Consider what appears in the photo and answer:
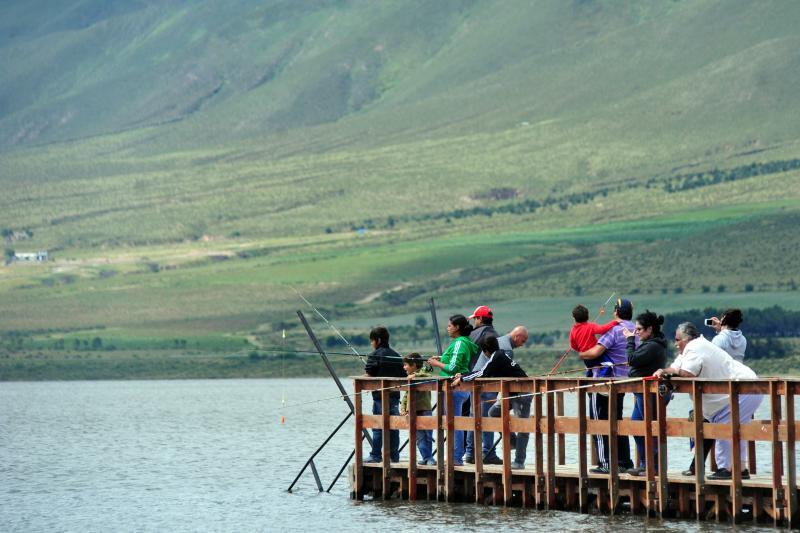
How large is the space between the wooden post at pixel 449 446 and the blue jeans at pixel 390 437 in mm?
1488

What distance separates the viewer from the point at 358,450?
31.7 m

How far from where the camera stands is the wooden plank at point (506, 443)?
2933cm

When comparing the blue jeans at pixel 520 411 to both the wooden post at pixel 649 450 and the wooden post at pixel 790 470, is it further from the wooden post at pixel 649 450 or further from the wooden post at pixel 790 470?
the wooden post at pixel 790 470

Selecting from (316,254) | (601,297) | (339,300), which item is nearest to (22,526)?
(601,297)

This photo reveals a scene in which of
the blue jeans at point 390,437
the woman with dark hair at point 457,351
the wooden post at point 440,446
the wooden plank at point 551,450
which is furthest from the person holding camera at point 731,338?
the blue jeans at point 390,437

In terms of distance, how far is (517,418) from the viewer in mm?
29547

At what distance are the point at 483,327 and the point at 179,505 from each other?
9.43 m

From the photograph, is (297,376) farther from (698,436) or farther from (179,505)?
(698,436)

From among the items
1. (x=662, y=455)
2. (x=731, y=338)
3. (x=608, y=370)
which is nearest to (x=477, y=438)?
(x=608, y=370)

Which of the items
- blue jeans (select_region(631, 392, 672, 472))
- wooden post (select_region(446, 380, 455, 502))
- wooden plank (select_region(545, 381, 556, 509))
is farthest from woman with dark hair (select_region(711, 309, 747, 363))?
wooden post (select_region(446, 380, 455, 502))

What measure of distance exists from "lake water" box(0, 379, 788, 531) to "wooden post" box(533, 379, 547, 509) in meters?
0.31

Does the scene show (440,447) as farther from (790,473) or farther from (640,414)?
(790,473)

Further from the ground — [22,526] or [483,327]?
[483,327]

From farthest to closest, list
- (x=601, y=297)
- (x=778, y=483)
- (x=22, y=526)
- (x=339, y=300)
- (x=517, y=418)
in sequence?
(x=339, y=300) < (x=601, y=297) < (x=22, y=526) < (x=517, y=418) < (x=778, y=483)
